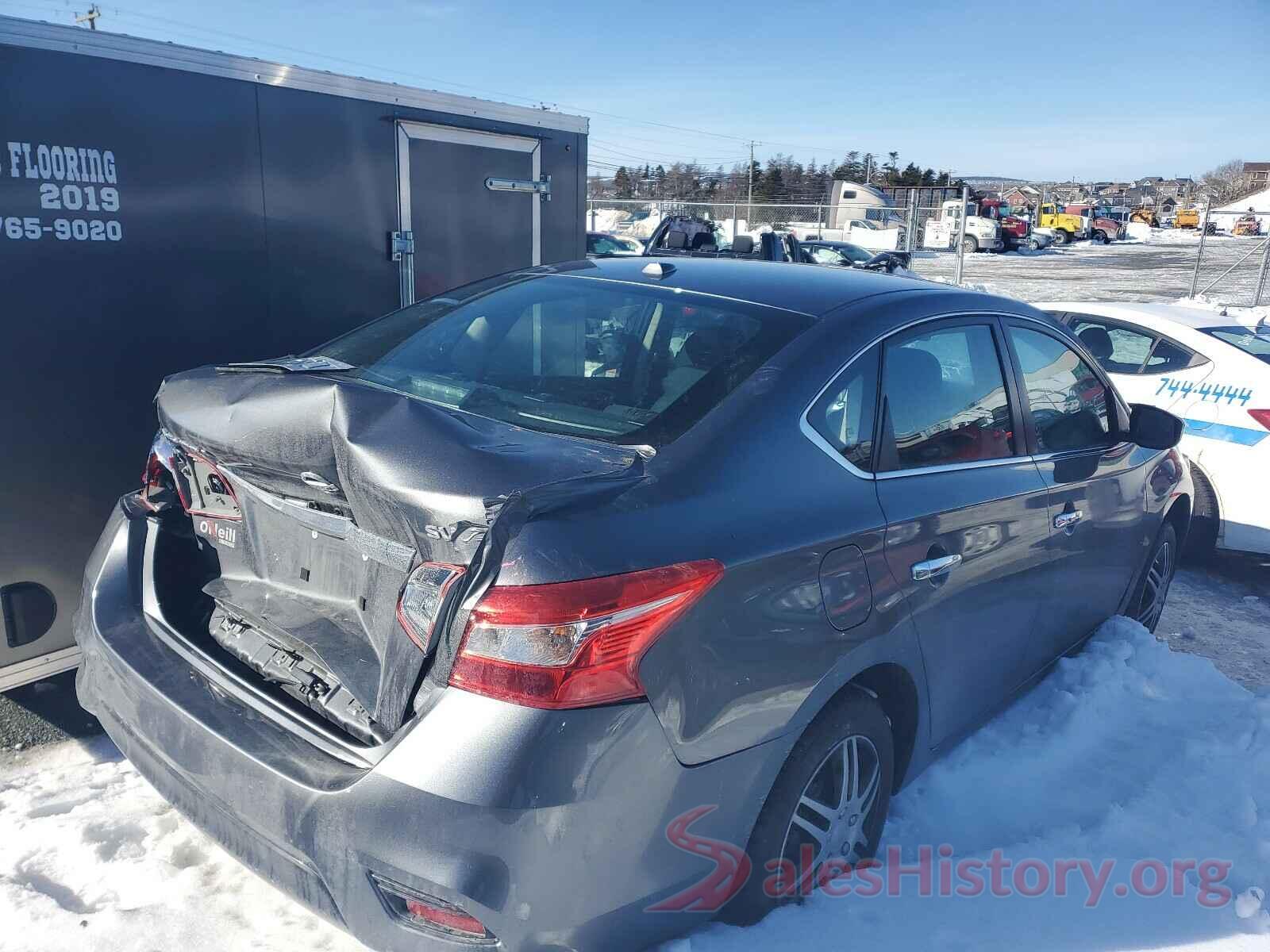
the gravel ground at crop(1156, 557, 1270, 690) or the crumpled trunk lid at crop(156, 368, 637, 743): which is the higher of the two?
the crumpled trunk lid at crop(156, 368, 637, 743)

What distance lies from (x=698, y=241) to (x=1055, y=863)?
34.2 feet

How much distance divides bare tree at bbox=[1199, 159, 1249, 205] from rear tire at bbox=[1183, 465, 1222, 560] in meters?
38.0

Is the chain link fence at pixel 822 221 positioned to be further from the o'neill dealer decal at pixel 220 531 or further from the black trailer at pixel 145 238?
the o'neill dealer decal at pixel 220 531

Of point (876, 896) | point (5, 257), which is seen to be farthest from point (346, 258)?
point (876, 896)

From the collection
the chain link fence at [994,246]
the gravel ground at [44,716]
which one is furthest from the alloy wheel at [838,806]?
the chain link fence at [994,246]

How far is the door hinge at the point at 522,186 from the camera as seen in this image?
212 inches

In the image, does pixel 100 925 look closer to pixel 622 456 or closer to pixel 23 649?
pixel 23 649

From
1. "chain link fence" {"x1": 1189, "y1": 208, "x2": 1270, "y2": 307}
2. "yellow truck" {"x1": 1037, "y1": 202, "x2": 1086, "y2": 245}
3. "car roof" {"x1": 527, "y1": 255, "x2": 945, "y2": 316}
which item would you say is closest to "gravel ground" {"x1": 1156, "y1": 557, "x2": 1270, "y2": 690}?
"car roof" {"x1": 527, "y1": 255, "x2": 945, "y2": 316}

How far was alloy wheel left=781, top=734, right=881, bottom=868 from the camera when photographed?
2.42 m

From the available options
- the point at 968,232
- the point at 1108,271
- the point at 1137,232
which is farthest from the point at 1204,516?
the point at 1137,232

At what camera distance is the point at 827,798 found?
2500 mm

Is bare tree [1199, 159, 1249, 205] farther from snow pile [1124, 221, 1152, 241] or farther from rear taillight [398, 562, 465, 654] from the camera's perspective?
rear taillight [398, 562, 465, 654]

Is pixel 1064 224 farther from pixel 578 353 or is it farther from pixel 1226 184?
pixel 578 353

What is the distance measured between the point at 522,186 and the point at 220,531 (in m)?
3.48
